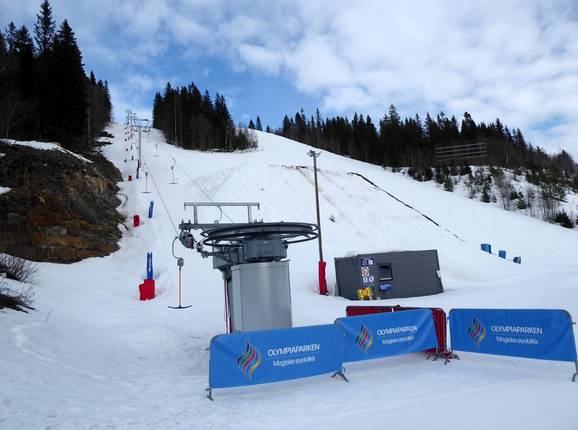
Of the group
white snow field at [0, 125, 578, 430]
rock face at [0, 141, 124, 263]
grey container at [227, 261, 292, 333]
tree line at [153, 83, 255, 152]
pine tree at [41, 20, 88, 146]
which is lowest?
white snow field at [0, 125, 578, 430]

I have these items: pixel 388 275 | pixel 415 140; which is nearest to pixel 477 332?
pixel 388 275

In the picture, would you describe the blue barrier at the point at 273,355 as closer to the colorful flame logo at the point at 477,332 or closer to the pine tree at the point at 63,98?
the colorful flame logo at the point at 477,332

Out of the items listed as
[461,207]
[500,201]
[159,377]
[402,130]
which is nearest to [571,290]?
[159,377]

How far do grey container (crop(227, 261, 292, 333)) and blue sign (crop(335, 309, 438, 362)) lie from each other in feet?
5.66

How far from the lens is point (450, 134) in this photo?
104 meters

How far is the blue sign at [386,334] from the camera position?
8305 mm

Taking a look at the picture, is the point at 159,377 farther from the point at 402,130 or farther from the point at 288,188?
the point at 402,130

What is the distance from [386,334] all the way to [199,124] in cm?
7587

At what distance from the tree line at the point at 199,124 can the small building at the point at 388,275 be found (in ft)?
189

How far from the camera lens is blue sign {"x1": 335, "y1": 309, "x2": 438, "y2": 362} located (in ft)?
27.2

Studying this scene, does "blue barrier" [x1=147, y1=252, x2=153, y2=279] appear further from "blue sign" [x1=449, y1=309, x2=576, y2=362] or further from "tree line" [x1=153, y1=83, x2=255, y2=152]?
"tree line" [x1=153, y1=83, x2=255, y2=152]

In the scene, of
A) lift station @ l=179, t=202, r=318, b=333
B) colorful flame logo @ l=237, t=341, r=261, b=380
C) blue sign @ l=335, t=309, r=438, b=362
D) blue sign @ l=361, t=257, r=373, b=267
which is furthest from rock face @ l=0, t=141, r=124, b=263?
blue sign @ l=335, t=309, r=438, b=362

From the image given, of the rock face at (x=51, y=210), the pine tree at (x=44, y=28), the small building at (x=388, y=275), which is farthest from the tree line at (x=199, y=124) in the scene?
the small building at (x=388, y=275)

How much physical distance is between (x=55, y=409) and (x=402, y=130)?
10596 centimetres
